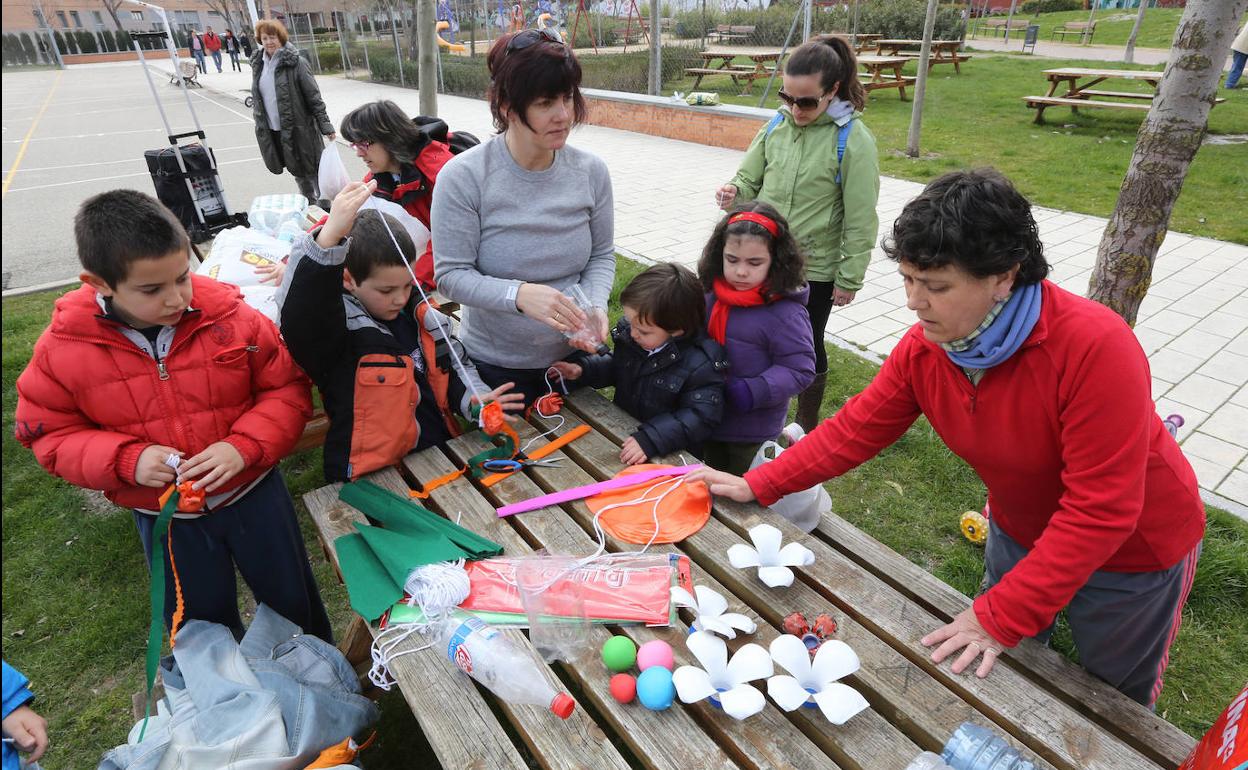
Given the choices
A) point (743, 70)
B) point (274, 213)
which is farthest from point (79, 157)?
point (743, 70)

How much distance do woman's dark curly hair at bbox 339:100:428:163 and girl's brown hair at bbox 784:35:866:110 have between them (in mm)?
1921

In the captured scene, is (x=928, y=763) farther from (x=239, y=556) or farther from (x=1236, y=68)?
(x=1236, y=68)

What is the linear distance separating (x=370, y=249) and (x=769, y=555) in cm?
150

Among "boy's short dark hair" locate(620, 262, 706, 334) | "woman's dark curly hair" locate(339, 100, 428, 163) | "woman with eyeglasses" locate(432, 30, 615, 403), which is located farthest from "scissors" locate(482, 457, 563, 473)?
"woman's dark curly hair" locate(339, 100, 428, 163)

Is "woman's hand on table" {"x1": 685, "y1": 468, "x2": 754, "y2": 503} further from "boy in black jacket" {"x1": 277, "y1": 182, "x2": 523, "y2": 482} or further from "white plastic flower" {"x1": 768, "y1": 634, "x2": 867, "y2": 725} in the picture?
"boy in black jacket" {"x1": 277, "y1": 182, "x2": 523, "y2": 482}

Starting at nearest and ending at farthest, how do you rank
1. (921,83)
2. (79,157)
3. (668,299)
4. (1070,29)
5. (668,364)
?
(668,299)
(668,364)
(921,83)
(79,157)
(1070,29)

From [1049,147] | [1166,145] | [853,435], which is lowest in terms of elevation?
[1049,147]

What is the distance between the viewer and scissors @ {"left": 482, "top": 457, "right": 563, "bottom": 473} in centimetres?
232

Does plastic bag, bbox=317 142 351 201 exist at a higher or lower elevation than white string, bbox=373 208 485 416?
higher

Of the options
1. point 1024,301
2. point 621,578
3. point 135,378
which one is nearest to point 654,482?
point 621,578

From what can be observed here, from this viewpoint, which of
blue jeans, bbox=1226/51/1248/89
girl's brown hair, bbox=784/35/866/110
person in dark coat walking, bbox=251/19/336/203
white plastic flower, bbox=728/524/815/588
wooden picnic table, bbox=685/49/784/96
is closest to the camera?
white plastic flower, bbox=728/524/815/588

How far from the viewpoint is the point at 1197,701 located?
243 centimetres

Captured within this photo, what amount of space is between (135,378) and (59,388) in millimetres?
186

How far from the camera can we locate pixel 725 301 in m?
2.59
